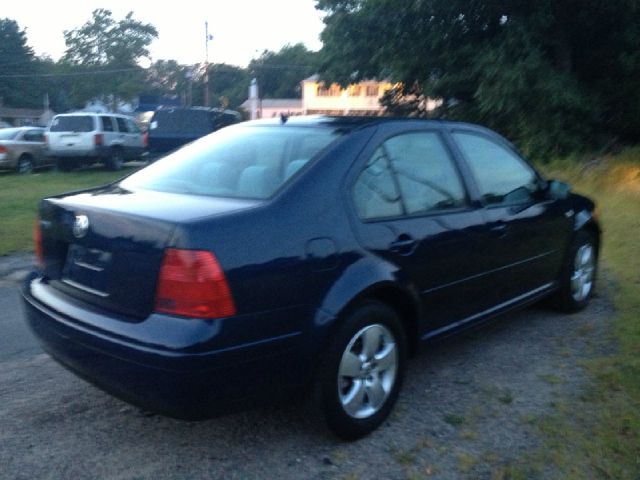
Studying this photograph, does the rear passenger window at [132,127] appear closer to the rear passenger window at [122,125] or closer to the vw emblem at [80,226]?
the rear passenger window at [122,125]

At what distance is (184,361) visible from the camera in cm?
293

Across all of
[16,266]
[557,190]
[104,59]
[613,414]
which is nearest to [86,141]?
[16,266]

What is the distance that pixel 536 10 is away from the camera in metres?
15.1

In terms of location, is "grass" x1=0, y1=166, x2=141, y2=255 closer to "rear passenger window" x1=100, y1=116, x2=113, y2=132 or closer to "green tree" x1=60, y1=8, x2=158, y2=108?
"rear passenger window" x1=100, y1=116, x2=113, y2=132

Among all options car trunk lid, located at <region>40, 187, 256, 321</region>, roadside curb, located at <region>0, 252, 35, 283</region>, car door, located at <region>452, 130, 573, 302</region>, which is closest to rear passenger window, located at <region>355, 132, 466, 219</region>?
car door, located at <region>452, 130, 573, 302</region>

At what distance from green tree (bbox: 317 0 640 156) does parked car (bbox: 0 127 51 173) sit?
9.26m

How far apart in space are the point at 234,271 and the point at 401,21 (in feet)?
49.2

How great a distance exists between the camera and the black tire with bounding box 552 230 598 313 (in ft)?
18.1

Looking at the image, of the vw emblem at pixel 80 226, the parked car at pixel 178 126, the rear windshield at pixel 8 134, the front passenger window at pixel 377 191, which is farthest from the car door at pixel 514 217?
the rear windshield at pixel 8 134

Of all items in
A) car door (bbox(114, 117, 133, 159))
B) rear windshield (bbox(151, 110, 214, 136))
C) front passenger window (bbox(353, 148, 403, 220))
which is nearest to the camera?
front passenger window (bbox(353, 148, 403, 220))

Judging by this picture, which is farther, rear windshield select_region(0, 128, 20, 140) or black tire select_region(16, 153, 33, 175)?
black tire select_region(16, 153, 33, 175)

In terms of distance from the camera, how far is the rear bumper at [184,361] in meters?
2.96

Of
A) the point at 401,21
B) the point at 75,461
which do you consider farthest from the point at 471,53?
the point at 75,461

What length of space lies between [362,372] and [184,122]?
16838 mm
